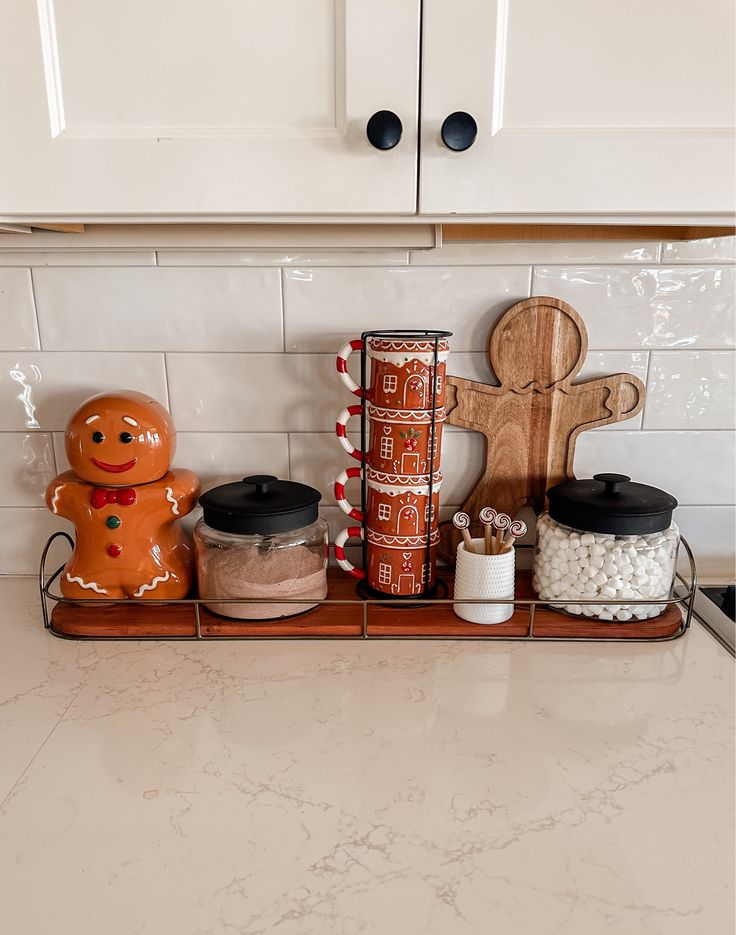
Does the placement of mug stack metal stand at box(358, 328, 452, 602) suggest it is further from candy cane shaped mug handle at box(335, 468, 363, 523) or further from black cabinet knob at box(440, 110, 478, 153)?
black cabinet knob at box(440, 110, 478, 153)

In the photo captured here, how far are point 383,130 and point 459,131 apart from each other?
0.07 metres

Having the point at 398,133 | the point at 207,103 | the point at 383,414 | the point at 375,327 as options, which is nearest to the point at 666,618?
the point at 383,414

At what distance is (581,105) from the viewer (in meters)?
0.71

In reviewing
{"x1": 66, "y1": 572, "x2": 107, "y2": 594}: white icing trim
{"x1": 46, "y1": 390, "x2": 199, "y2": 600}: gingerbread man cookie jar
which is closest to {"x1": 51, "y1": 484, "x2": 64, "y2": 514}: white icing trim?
{"x1": 46, "y1": 390, "x2": 199, "y2": 600}: gingerbread man cookie jar

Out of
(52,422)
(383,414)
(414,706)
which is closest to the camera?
(414,706)

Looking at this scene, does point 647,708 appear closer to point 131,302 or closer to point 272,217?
point 272,217

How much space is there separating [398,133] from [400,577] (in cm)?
57

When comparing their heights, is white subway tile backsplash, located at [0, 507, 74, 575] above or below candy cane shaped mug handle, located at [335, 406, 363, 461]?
below

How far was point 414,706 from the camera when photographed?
0.82m

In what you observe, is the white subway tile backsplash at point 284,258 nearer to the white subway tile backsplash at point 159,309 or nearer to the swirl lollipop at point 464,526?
the white subway tile backsplash at point 159,309

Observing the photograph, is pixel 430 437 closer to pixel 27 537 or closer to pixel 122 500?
pixel 122 500

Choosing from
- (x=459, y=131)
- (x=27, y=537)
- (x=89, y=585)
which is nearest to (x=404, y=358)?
(x=459, y=131)

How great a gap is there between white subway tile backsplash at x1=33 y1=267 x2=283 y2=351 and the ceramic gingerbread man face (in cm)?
13

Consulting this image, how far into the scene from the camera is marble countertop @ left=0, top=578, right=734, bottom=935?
577mm
